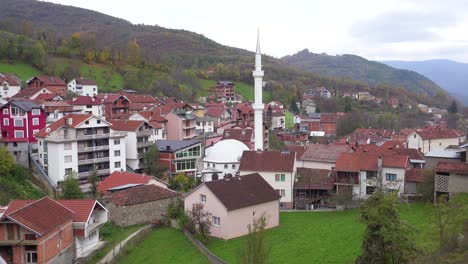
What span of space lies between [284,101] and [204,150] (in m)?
67.5

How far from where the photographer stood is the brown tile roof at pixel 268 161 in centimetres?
3767

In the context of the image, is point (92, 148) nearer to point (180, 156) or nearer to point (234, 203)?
point (180, 156)

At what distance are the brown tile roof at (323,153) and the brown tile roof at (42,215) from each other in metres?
21.9

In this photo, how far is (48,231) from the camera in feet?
84.0

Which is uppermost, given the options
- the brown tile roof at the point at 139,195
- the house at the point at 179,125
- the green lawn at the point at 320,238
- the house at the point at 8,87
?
the house at the point at 8,87

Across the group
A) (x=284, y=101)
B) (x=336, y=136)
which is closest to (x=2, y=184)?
(x=336, y=136)

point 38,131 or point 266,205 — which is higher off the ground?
point 38,131

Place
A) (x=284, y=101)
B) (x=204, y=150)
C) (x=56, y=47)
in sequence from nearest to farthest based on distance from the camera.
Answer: (x=204, y=150) → (x=56, y=47) → (x=284, y=101)

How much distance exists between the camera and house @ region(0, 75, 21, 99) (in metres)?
68.2

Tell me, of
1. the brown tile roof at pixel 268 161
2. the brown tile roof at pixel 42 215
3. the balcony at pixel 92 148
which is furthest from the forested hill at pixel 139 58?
the brown tile roof at pixel 42 215

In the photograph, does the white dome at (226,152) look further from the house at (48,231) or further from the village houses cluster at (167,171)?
the house at (48,231)

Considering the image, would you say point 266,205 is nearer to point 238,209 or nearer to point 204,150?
point 238,209

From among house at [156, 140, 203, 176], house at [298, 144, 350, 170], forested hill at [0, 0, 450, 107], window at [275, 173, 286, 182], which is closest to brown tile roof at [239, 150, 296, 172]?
window at [275, 173, 286, 182]

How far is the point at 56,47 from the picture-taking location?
103 meters
